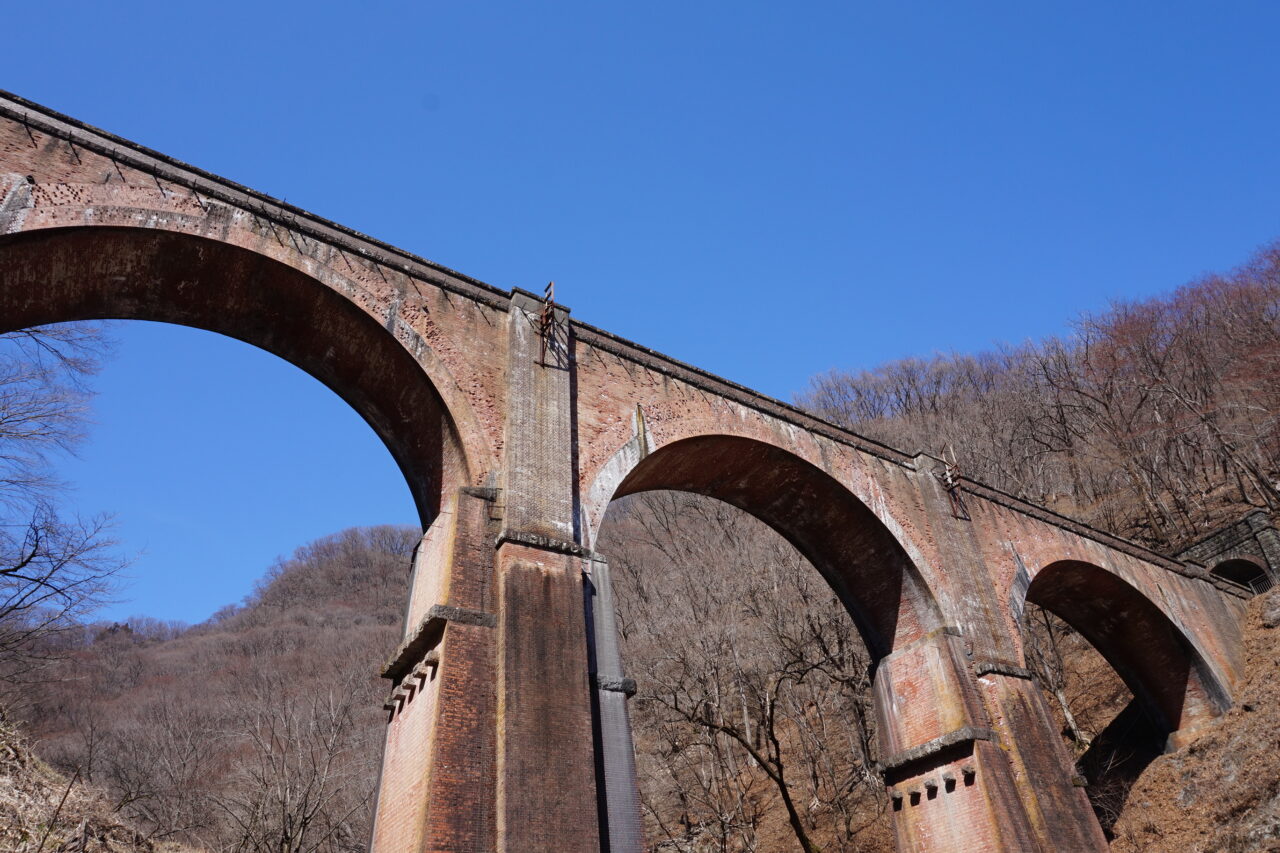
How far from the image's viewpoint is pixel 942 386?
4253 centimetres

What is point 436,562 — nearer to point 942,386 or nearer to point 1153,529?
point 1153,529

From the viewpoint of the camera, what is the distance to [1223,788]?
13.7 meters

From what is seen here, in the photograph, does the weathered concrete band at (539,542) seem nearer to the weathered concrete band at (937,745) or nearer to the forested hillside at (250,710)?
the forested hillside at (250,710)

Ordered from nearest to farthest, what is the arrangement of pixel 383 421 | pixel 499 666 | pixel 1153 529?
pixel 499 666, pixel 383 421, pixel 1153 529

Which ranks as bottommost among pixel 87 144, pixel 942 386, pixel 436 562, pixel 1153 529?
pixel 436 562

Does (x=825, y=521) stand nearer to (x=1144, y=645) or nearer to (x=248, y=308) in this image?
(x=248, y=308)

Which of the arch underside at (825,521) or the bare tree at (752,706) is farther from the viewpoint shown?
the bare tree at (752,706)

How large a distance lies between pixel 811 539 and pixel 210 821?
827 inches

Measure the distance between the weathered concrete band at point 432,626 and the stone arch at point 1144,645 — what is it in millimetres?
11946

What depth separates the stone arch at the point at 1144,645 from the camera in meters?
16.3

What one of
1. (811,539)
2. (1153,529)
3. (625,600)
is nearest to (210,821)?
(625,600)

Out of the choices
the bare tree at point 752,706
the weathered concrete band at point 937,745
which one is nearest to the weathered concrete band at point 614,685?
the weathered concrete band at point 937,745

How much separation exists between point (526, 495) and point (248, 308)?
337 centimetres

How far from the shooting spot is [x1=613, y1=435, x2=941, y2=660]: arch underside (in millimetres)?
11773
